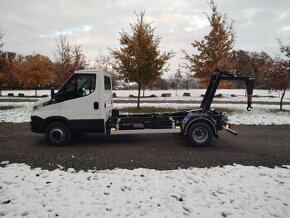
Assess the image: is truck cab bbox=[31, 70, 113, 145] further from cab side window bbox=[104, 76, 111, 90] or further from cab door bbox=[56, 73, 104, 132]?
cab side window bbox=[104, 76, 111, 90]

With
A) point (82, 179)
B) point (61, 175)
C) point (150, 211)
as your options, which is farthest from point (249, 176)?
point (61, 175)

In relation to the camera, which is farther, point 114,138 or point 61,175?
point 114,138

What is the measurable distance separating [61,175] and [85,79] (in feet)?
11.9

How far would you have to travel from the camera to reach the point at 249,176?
246 inches

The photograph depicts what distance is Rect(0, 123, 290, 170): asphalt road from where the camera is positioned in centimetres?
727

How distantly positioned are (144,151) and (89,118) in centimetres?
218

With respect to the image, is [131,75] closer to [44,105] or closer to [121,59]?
[121,59]

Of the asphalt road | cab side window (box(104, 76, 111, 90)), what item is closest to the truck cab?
cab side window (box(104, 76, 111, 90))

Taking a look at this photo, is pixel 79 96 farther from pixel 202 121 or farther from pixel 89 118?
pixel 202 121

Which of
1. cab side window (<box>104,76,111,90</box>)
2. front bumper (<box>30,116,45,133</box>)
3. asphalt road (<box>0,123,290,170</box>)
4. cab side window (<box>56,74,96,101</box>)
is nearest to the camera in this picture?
asphalt road (<box>0,123,290,170</box>)

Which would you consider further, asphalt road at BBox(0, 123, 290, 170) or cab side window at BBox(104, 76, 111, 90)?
cab side window at BBox(104, 76, 111, 90)

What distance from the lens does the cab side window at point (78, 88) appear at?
347 inches

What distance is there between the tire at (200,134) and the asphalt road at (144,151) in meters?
0.24

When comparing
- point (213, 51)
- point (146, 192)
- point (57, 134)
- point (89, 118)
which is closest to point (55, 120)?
point (57, 134)
